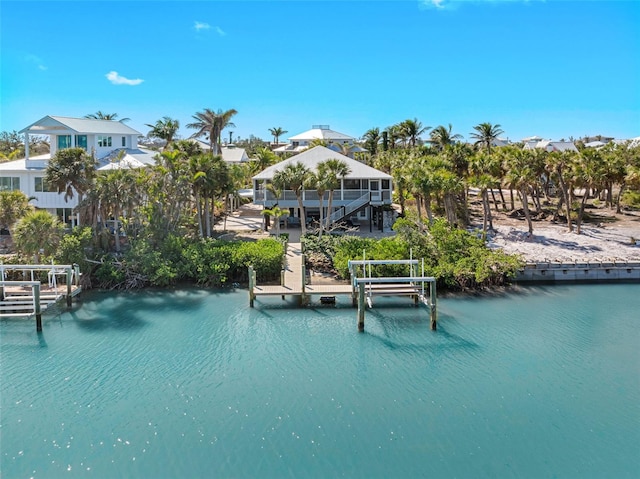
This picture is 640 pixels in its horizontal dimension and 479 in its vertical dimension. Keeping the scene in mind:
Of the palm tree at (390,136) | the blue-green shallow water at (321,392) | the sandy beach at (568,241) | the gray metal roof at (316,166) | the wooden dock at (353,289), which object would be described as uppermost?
the palm tree at (390,136)

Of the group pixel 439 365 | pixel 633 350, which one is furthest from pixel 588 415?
pixel 633 350

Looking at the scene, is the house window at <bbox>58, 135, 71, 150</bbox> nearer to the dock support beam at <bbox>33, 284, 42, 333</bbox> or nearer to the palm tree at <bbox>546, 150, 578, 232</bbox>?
the dock support beam at <bbox>33, 284, 42, 333</bbox>

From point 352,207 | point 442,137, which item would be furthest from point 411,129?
point 352,207

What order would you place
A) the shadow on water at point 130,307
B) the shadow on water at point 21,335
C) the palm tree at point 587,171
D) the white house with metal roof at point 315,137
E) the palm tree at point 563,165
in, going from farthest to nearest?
the white house with metal roof at point 315,137 < the palm tree at point 563,165 < the palm tree at point 587,171 < the shadow on water at point 130,307 < the shadow on water at point 21,335

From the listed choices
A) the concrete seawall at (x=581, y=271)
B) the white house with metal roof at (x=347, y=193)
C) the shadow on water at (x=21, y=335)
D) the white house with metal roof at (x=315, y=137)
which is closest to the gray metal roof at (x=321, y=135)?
the white house with metal roof at (x=315, y=137)

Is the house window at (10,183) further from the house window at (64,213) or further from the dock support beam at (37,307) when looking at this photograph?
the dock support beam at (37,307)

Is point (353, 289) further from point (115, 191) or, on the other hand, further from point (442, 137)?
point (442, 137)

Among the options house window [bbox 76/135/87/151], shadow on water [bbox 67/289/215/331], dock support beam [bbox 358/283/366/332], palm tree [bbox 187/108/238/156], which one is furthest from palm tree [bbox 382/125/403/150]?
dock support beam [bbox 358/283/366/332]
